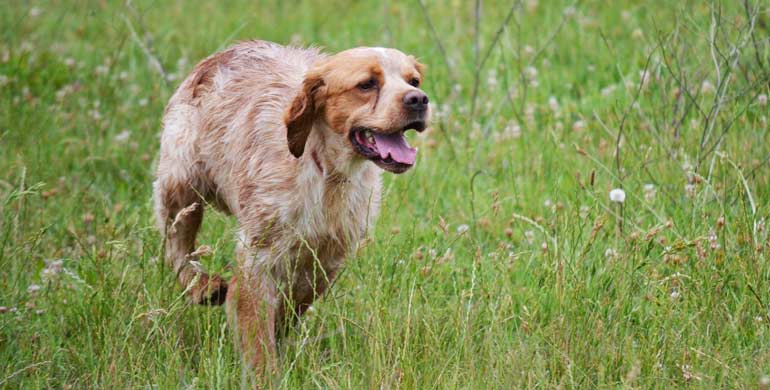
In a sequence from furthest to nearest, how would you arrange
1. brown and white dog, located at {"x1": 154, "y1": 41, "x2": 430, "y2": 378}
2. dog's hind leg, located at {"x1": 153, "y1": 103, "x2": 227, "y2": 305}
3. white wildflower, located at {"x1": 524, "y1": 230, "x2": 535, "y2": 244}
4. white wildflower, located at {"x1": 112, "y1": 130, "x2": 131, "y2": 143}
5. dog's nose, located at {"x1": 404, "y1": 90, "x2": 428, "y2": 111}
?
white wildflower, located at {"x1": 112, "y1": 130, "x2": 131, "y2": 143} < white wildflower, located at {"x1": 524, "y1": 230, "x2": 535, "y2": 244} < dog's hind leg, located at {"x1": 153, "y1": 103, "x2": 227, "y2": 305} < brown and white dog, located at {"x1": 154, "y1": 41, "x2": 430, "y2": 378} < dog's nose, located at {"x1": 404, "y1": 90, "x2": 428, "y2": 111}

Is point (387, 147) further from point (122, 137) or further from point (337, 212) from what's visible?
point (122, 137)

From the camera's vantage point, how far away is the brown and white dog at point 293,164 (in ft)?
14.2

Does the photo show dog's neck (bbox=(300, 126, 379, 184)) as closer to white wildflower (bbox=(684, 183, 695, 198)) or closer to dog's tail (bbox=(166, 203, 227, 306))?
dog's tail (bbox=(166, 203, 227, 306))

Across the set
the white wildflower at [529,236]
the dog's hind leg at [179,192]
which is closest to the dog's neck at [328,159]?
the dog's hind leg at [179,192]

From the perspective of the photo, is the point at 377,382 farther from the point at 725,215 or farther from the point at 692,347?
the point at 725,215

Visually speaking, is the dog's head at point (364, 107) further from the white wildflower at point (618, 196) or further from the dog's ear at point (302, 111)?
the white wildflower at point (618, 196)

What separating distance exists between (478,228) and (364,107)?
4.74 ft

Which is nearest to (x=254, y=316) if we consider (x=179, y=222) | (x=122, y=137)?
(x=179, y=222)

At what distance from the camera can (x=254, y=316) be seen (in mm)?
4582

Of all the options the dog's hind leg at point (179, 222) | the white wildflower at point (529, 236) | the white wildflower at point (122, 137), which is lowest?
the white wildflower at point (529, 236)

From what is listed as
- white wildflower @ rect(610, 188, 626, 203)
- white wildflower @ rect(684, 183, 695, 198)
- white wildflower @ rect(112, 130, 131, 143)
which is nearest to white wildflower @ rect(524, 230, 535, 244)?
white wildflower @ rect(684, 183, 695, 198)

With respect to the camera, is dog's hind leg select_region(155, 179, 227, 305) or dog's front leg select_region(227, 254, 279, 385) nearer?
dog's front leg select_region(227, 254, 279, 385)

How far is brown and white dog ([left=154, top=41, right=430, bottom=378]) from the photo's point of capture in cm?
434

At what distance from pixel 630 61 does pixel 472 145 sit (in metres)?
1.46
